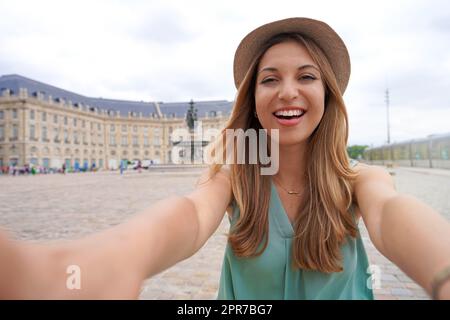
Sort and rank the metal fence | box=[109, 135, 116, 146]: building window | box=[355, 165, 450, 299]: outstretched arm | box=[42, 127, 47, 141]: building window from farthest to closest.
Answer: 1. box=[109, 135, 116, 146]: building window
2. box=[42, 127, 47, 141]: building window
3. the metal fence
4. box=[355, 165, 450, 299]: outstretched arm

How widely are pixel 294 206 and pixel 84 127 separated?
78483 millimetres

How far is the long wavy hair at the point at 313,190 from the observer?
58.7 inches

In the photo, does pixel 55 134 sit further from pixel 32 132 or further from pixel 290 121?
pixel 290 121

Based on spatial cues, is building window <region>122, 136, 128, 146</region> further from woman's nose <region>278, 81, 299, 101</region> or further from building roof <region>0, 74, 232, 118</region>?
woman's nose <region>278, 81, 299, 101</region>

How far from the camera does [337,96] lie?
1688 millimetres

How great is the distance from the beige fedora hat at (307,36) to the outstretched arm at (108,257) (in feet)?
3.34

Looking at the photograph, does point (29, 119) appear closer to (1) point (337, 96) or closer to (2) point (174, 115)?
(2) point (174, 115)

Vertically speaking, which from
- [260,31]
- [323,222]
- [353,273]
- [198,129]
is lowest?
[353,273]

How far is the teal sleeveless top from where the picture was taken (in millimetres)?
1501

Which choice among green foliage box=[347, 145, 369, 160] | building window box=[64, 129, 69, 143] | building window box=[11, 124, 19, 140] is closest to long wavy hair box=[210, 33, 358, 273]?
green foliage box=[347, 145, 369, 160]

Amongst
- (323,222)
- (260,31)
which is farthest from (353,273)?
(260,31)

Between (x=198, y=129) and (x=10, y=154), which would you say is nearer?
(x=198, y=129)

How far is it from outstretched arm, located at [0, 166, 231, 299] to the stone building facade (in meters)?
35.9

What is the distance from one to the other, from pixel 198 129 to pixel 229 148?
1602 inches
